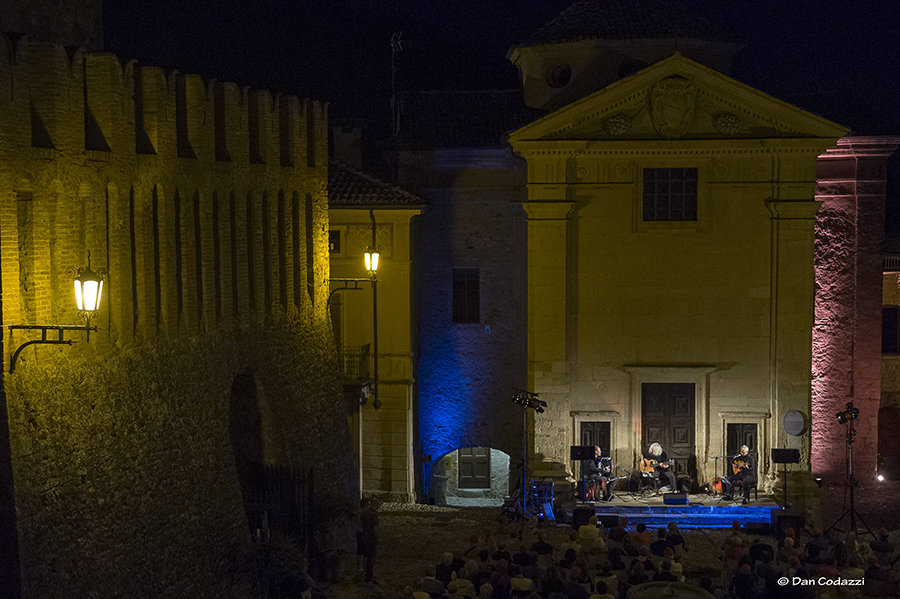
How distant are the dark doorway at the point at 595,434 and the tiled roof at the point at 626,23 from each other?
36.4ft

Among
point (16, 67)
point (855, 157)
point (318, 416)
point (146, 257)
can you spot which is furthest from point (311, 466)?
point (855, 157)

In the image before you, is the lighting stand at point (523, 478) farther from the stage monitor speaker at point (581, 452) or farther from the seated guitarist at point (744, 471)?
the seated guitarist at point (744, 471)

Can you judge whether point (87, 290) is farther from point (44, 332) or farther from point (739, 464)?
point (739, 464)

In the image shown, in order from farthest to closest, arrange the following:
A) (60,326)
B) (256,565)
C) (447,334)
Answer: (447,334) → (256,565) → (60,326)

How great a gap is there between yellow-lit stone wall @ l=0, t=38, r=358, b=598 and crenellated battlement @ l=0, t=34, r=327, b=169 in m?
0.03

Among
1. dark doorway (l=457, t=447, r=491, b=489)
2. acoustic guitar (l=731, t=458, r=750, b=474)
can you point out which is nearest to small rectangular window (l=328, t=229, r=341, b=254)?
dark doorway (l=457, t=447, r=491, b=489)

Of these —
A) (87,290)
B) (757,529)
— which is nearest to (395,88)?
(757,529)

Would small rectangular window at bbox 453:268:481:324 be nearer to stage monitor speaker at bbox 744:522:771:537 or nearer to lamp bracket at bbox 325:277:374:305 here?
lamp bracket at bbox 325:277:374:305

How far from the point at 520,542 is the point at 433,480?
13.2 m

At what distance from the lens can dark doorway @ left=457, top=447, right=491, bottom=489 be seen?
34.4m

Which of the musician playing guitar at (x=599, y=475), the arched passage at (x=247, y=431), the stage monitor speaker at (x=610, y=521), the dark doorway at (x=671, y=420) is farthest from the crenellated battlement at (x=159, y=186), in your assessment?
the dark doorway at (x=671, y=420)

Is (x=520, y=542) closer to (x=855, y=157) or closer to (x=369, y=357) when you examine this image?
(x=369, y=357)

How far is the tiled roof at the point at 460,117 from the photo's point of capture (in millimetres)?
33250

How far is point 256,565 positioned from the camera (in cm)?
1992
